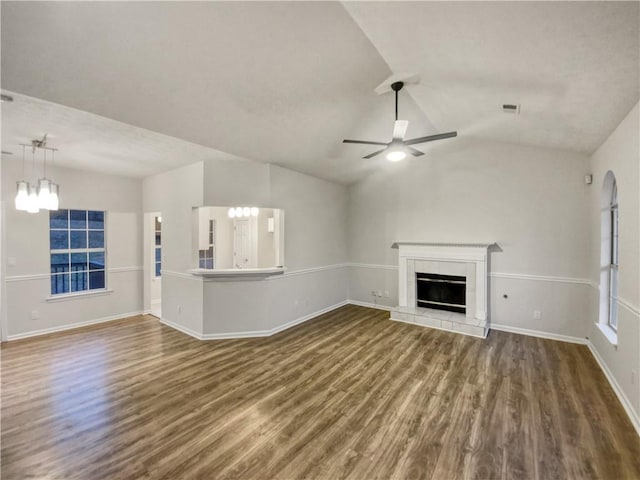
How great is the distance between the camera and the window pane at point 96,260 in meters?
5.16

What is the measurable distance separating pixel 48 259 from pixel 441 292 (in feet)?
22.8

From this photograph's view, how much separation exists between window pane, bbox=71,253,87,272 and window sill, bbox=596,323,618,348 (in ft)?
25.7

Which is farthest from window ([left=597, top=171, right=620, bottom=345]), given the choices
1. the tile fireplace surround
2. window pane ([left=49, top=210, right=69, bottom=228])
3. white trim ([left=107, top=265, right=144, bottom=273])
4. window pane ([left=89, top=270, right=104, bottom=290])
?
window pane ([left=49, top=210, right=69, bottom=228])

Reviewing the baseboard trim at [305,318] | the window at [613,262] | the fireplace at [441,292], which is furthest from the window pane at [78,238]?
the window at [613,262]

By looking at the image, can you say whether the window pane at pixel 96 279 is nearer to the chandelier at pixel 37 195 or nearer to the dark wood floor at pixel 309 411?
the dark wood floor at pixel 309 411

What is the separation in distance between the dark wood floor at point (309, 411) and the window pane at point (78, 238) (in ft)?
5.46

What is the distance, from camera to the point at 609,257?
3.49 metres

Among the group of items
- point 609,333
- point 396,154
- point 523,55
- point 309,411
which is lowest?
point 309,411

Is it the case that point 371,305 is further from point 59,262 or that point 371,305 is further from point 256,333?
point 59,262

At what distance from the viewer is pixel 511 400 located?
109 inches

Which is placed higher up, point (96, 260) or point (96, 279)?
point (96, 260)

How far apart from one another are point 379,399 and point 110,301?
528 cm

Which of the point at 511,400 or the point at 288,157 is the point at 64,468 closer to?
the point at 511,400

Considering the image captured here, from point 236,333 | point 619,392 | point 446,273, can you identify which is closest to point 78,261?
point 236,333
